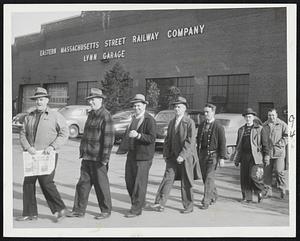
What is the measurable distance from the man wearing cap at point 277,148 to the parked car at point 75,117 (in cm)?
857

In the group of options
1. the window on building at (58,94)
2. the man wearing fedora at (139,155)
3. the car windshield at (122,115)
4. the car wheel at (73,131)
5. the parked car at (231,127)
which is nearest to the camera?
the man wearing fedora at (139,155)

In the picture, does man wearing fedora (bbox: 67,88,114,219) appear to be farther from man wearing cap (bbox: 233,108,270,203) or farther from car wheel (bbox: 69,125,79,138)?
car wheel (bbox: 69,125,79,138)

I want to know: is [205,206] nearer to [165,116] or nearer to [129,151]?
[129,151]

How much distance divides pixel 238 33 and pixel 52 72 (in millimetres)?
7878

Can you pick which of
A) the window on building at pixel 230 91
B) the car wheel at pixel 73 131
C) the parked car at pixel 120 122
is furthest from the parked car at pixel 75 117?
the window on building at pixel 230 91

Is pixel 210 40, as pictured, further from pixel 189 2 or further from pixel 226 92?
pixel 189 2

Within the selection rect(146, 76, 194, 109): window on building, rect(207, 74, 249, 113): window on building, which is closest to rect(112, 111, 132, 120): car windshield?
rect(146, 76, 194, 109): window on building

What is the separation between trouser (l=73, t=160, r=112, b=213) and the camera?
589cm

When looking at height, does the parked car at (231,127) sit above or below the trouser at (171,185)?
above

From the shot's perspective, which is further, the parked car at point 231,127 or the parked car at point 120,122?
the parked car at point 120,122

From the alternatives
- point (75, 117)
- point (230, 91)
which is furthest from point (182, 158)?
point (230, 91)

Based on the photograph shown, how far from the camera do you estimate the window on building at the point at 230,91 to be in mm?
14789

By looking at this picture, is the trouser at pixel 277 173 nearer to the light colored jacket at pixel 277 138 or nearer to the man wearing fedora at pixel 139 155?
the light colored jacket at pixel 277 138

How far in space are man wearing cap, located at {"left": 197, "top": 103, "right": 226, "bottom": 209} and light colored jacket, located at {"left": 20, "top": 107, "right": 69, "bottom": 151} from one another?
2406 millimetres
